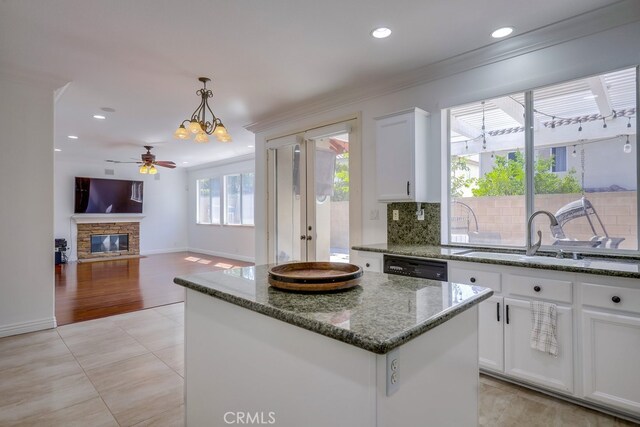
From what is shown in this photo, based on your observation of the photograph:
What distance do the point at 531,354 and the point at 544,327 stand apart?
22cm

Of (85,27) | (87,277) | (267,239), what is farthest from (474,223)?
(87,277)

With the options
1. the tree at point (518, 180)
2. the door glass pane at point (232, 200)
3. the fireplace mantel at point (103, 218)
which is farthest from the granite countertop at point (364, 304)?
the fireplace mantel at point (103, 218)

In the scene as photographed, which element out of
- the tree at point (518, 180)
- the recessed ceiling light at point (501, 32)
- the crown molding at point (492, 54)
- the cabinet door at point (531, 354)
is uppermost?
the recessed ceiling light at point (501, 32)

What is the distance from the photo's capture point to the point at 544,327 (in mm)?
2178

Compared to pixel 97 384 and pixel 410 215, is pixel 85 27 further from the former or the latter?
pixel 410 215

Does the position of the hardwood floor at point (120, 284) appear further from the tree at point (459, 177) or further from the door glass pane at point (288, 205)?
the tree at point (459, 177)

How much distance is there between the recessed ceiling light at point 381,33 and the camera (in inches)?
102

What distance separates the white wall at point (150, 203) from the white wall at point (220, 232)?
316mm

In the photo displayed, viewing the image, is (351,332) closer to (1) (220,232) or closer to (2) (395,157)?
(2) (395,157)

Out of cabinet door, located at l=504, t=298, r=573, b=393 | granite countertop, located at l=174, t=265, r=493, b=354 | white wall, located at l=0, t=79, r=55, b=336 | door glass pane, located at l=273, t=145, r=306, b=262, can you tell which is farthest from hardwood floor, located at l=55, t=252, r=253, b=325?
cabinet door, located at l=504, t=298, r=573, b=393

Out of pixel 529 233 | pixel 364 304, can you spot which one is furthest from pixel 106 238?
pixel 364 304

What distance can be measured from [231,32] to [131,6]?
660 mm

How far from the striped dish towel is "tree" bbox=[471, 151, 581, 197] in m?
1.02

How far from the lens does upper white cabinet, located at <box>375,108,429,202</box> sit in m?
3.17
